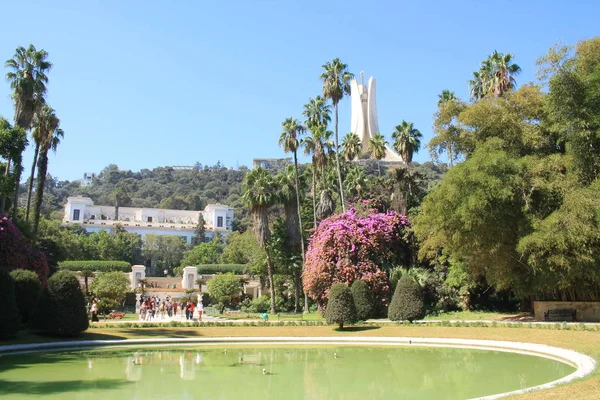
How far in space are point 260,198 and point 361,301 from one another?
1587cm

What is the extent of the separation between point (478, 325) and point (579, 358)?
31.5ft

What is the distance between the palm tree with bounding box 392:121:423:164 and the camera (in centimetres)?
3900

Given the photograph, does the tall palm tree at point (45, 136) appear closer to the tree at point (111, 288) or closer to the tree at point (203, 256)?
the tree at point (111, 288)

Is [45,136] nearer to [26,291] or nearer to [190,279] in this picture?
[26,291]

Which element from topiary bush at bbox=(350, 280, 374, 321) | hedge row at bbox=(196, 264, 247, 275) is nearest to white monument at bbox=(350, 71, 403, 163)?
hedge row at bbox=(196, 264, 247, 275)

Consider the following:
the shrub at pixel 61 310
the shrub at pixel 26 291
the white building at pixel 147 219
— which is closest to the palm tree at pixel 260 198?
the shrub at pixel 26 291

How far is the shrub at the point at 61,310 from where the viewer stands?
2173cm

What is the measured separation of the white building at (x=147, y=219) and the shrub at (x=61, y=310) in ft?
323

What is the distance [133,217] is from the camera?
130 metres

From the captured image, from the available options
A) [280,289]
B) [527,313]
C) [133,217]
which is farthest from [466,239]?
[133,217]

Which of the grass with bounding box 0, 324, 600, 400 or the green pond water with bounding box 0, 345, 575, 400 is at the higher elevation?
the grass with bounding box 0, 324, 600, 400

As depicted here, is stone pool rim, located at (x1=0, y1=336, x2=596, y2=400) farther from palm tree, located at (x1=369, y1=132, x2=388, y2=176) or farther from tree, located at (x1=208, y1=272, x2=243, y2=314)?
tree, located at (x1=208, y1=272, x2=243, y2=314)

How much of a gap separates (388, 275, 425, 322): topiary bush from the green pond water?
606 centimetres

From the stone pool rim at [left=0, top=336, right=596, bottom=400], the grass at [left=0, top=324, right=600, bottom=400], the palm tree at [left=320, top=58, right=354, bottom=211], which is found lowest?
the stone pool rim at [left=0, top=336, right=596, bottom=400]
